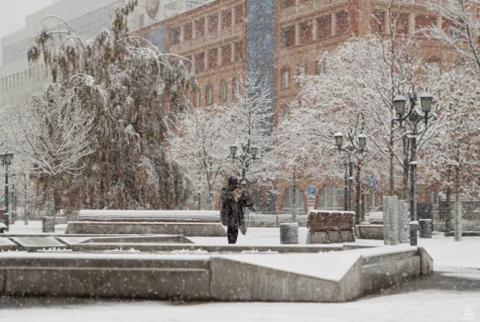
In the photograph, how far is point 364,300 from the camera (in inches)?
459

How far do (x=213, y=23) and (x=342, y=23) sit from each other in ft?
60.4

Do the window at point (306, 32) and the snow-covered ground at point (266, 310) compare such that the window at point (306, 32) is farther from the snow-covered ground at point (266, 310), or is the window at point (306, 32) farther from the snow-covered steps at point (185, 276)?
the snow-covered steps at point (185, 276)

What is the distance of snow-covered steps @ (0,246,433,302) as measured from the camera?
37.0 ft

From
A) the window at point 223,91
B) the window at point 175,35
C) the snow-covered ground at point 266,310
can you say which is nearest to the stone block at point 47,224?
the snow-covered ground at point 266,310

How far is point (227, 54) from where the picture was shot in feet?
256

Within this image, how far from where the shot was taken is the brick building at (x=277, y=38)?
2539 inches

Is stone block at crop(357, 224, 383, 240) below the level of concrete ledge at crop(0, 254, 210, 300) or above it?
above

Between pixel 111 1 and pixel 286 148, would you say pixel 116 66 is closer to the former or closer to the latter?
pixel 286 148

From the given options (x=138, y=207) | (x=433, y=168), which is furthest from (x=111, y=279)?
(x=433, y=168)

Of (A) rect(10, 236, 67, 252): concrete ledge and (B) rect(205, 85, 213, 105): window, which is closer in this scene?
(A) rect(10, 236, 67, 252): concrete ledge

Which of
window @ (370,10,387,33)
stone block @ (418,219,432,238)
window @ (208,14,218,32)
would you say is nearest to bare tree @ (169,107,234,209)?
window @ (370,10,387,33)

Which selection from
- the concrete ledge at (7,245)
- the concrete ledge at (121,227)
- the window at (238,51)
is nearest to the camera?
the concrete ledge at (7,245)

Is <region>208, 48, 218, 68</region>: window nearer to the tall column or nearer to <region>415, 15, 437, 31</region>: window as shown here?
the tall column

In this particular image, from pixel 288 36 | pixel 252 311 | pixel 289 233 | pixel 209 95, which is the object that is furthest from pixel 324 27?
pixel 252 311
